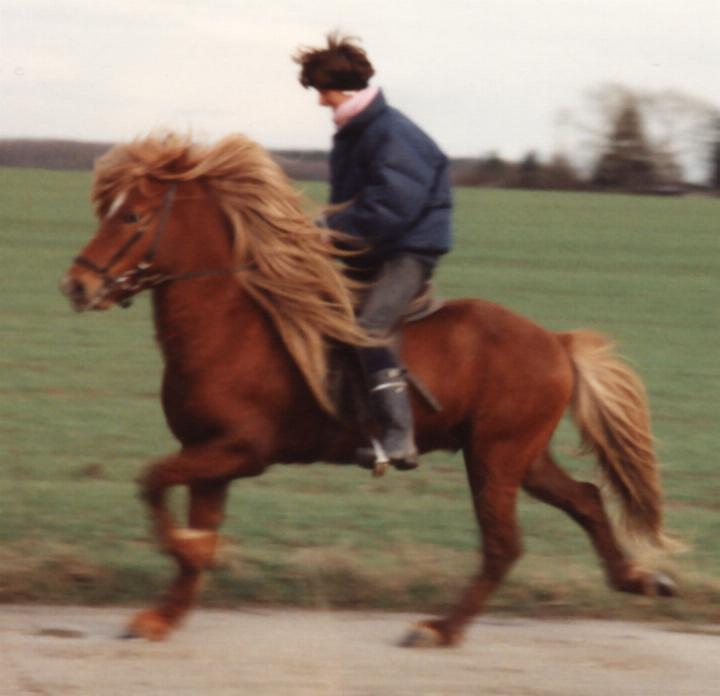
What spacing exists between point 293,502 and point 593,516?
2511mm

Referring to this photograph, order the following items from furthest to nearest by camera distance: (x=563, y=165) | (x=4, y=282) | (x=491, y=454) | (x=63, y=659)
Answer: (x=563, y=165), (x=4, y=282), (x=491, y=454), (x=63, y=659)

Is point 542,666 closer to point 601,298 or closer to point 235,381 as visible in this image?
point 235,381

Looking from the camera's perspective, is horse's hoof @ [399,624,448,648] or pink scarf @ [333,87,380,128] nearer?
horse's hoof @ [399,624,448,648]

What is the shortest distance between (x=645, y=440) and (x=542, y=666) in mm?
1531

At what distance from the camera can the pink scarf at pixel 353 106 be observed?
6.63 meters

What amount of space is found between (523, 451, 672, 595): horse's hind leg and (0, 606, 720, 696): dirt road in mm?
288

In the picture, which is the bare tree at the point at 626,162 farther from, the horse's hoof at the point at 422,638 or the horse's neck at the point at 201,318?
the horse's hoof at the point at 422,638

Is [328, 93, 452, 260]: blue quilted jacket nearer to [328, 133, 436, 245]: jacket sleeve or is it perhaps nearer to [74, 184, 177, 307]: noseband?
[328, 133, 436, 245]: jacket sleeve

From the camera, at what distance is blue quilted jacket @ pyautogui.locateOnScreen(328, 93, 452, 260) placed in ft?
21.6

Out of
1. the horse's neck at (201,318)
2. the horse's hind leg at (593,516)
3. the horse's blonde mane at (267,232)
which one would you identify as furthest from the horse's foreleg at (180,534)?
the horse's hind leg at (593,516)

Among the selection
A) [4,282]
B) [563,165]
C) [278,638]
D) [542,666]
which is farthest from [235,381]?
[563,165]

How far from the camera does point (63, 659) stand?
233 inches

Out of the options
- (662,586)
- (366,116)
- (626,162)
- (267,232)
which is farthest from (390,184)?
→ (626,162)

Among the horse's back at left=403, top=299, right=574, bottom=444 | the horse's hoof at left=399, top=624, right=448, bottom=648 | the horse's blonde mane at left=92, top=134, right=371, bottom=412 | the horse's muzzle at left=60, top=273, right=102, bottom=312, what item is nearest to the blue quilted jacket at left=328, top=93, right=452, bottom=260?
the horse's blonde mane at left=92, top=134, right=371, bottom=412
